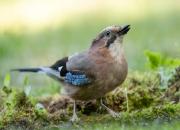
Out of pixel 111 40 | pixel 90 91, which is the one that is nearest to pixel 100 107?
pixel 90 91

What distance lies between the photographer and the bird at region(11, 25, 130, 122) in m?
9.98

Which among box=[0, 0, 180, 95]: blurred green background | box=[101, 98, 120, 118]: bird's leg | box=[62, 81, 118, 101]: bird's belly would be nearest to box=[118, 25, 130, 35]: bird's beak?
box=[62, 81, 118, 101]: bird's belly

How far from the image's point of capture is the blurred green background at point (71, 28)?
14.3 meters

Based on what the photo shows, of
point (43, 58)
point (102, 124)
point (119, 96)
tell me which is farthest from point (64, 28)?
point (102, 124)

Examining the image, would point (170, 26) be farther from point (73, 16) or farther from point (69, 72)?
point (69, 72)

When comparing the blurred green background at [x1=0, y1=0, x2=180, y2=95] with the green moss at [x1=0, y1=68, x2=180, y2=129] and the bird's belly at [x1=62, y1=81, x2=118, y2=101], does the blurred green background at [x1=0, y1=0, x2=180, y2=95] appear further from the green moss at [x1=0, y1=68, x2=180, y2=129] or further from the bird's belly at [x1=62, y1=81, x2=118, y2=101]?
the bird's belly at [x1=62, y1=81, x2=118, y2=101]

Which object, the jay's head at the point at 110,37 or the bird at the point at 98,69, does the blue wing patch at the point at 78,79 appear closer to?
the bird at the point at 98,69

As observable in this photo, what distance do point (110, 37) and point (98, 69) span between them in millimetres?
453

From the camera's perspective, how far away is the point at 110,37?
1030cm

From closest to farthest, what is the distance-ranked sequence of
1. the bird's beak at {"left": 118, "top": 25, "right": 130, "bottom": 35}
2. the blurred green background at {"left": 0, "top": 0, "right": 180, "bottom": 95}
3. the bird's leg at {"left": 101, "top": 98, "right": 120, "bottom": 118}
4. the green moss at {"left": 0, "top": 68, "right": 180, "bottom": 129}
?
1. the green moss at {"left": 0, "top": 68, "right": 180, "bottom": 129}
2. the bird's leg at {"left": 101, "top": 98, "right": 120, "bottom": 118}
3. the bird's beak at {"left": 118, "top": 25, "right": 130, "bottom": 35}
4. the blurred green background at {"left": 0, "top": 0, "right": 180, "bottom": 95}

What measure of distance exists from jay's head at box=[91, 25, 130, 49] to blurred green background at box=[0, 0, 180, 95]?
1.89 m

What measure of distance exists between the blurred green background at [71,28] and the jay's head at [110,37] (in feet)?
6.21

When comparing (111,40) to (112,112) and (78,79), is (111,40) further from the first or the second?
(112,112)

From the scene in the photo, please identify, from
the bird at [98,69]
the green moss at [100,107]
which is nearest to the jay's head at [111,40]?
the bird at [98,69]
